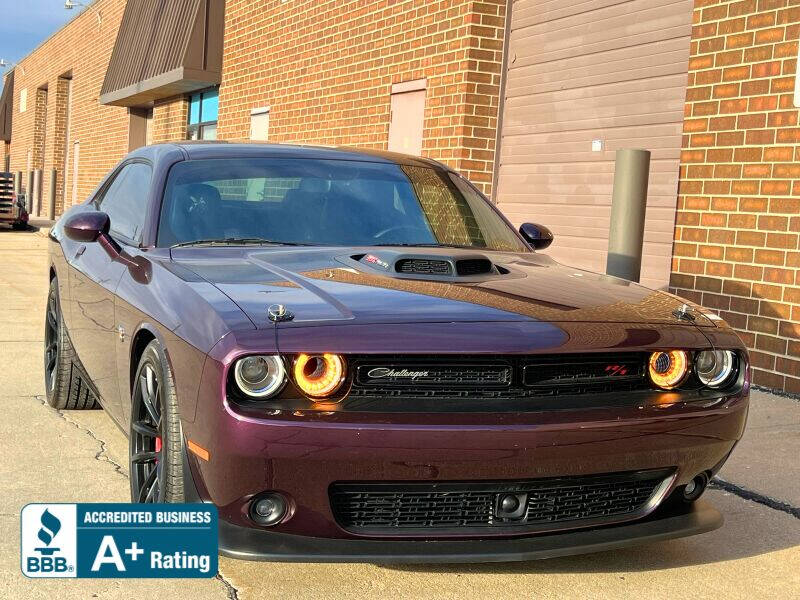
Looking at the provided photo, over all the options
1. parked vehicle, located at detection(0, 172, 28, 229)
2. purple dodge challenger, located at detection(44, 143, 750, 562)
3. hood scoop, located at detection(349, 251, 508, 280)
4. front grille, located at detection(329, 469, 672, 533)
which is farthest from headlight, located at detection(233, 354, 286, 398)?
parked vehicle, located at detection(0, 172, 28, 229)

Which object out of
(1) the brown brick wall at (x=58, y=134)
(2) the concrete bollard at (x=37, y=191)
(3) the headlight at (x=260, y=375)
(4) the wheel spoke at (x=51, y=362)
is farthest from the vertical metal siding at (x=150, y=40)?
(3) the headlight at (x=260, y=375)

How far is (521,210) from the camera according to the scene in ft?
35.9

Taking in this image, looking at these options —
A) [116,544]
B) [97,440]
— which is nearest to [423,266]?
[116,544]

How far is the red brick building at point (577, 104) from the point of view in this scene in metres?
7.34

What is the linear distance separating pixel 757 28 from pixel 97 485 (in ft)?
18.3

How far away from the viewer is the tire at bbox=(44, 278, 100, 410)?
5613mm

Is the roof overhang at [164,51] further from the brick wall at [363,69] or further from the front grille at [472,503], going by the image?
the front grille at [472,503]

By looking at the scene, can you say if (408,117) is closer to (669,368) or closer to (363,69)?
(363,69)

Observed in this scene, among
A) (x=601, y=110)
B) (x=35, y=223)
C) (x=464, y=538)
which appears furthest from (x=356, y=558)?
(x=35, y=223)

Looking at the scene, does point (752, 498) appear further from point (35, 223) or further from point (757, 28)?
point (35, 223)

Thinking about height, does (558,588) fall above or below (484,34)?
below

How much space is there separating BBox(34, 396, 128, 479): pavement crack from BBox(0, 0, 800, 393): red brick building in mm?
4471

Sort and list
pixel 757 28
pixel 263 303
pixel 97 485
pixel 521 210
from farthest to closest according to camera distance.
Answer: pixel 521 210 < pixel 757 28 < pixel 97 485 < pixel 263 303

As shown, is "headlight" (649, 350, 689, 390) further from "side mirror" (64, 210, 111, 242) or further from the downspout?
the downspout
